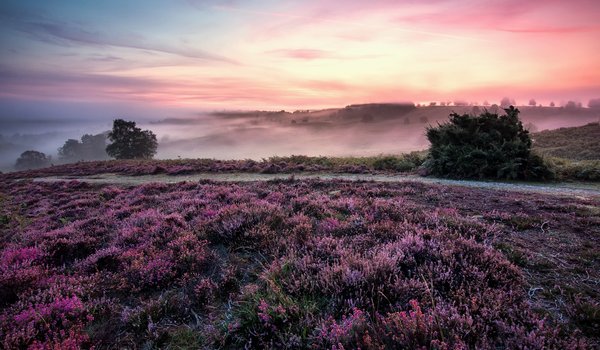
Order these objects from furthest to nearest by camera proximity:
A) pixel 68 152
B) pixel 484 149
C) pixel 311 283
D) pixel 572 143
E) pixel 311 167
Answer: pixel 68 152 < pixel 572 143 < pixel 311 167 < pixel 484 149 < pixel 311 283

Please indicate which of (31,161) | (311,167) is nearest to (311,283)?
(311,167)

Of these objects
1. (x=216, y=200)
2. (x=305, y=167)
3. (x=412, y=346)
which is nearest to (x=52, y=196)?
(x=216, y=200)

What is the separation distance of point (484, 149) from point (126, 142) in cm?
8384

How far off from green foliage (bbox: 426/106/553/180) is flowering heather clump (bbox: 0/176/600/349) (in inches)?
392

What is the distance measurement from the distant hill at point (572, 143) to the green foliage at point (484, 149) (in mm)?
7176

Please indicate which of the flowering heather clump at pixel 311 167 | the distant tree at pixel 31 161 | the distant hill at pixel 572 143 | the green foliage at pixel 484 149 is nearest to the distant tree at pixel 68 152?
the distant tree at pixel 31 161

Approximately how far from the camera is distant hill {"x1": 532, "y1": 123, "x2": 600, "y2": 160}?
92.4ft

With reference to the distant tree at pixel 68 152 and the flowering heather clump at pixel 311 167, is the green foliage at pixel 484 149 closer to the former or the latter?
the flowering heather clump at pixel 311 167

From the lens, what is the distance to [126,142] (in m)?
81.4

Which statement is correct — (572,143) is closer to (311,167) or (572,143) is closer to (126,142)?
(311,167)

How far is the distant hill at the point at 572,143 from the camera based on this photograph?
28.2m

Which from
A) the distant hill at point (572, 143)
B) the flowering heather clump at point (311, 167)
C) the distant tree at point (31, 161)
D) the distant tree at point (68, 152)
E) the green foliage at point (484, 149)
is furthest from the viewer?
the distant tree at point (68, 152)

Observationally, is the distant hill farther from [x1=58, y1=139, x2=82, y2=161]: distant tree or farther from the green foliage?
[x1=58, y1=139, x2=82, y2=161]: distant tree

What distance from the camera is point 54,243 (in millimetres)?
7723
